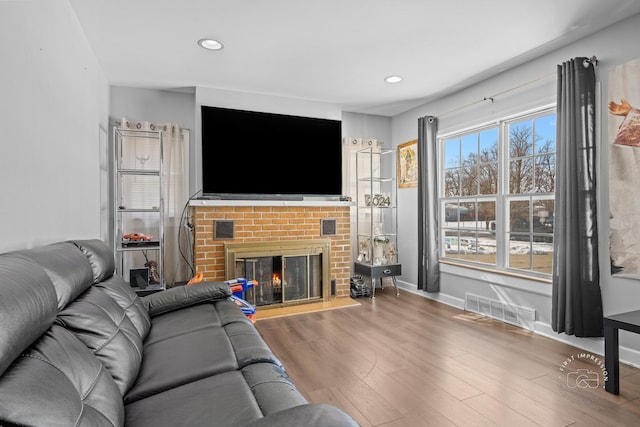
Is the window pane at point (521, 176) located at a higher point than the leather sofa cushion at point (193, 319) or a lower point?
higher

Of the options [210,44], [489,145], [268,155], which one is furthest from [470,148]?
[210,44]

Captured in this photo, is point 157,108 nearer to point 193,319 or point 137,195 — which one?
point 137,195

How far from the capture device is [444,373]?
235 centimetres

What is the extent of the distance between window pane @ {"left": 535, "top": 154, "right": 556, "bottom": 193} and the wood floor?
52.1 inches

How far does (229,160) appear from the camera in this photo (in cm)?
384

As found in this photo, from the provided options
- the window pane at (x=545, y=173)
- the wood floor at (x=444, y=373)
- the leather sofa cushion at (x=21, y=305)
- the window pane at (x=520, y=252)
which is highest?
the window pane at (x=545, y=173)

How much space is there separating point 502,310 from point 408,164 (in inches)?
86.4

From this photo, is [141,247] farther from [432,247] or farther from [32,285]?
[432,247]

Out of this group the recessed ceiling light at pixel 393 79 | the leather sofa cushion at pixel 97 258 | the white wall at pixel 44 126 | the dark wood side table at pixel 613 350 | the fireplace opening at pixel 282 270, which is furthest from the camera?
the fireplace opening at pixel 282 270

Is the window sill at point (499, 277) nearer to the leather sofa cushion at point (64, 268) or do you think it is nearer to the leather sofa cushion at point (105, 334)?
the leather sofa cushion at point (105, 334)

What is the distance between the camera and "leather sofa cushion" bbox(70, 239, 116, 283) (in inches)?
64.8

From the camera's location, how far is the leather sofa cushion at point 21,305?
2.36 ft

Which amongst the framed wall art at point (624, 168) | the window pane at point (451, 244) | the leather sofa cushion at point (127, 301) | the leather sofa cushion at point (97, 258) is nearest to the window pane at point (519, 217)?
the window pane at point (451, 244)

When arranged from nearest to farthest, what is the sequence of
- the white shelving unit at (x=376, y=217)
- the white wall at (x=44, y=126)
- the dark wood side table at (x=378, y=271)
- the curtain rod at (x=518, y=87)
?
the white wall at (x=44, y=126)
the curtain rod at (x=518, y=87)
the dark wood side table at (x=378, y=271)
the white shelving unit at (x=376, y=217)
